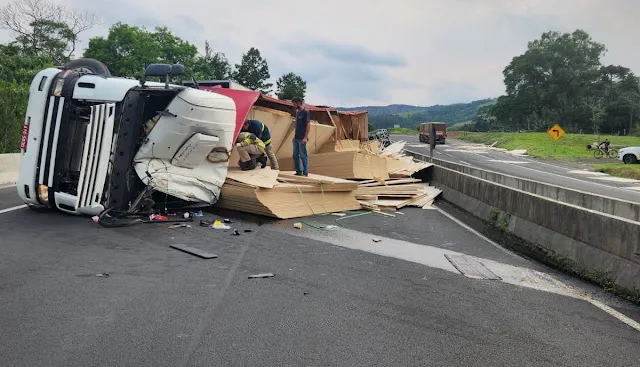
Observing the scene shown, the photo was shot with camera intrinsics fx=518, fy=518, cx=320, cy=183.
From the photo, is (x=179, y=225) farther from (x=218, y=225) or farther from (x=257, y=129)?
(x=257, y=129)

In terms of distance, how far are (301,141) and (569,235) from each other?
23.0 ft

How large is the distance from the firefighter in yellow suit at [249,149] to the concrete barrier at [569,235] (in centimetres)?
476

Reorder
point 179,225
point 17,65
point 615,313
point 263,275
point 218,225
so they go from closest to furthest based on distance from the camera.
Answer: point 615,313 → point 263,275 → point 179,225 → point 218,225 → point 17,65

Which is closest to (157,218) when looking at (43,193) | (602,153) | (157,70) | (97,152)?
(97,152)

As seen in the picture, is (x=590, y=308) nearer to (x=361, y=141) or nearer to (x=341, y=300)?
(x=341, y=300)

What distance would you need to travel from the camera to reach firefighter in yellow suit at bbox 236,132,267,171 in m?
10.6

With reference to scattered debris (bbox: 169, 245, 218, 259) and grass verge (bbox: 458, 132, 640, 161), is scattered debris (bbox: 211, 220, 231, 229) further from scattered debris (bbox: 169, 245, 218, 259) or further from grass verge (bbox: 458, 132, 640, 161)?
grass verge (bbox: 458, 132, 640, 161)

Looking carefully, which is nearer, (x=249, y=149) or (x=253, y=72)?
(x=249, y=149)

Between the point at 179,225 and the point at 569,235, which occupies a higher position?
the point at 569,235

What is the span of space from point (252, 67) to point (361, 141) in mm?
84472

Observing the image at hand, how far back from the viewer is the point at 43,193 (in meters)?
8.29

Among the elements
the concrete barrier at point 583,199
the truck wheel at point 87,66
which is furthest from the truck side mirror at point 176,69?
the concrete barrier at point 583,199

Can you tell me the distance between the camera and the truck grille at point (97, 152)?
7824mm

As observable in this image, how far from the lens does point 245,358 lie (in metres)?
Answer: 3.41
